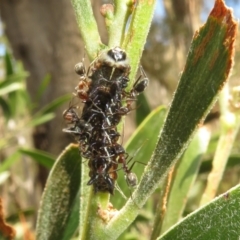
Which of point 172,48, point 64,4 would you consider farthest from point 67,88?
point 172,48

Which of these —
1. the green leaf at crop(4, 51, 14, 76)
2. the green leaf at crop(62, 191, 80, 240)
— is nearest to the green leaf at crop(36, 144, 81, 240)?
the green leaf at crop(62, 191, 80, 240)

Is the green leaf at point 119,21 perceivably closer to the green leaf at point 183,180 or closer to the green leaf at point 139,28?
the green leaf at point 139,28

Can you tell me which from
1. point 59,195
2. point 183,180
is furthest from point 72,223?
point 183,180

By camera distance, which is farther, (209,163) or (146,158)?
(209,163)

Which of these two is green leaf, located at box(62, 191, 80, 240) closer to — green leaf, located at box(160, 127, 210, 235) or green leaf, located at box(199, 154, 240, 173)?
green leaf, located at box(160, 127, 210, 235)

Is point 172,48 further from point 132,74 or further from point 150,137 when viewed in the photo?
point 132,74

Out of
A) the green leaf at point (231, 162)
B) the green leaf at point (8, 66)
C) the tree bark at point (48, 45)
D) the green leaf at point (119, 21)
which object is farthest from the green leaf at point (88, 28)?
the tree bark at point (48, 45)
